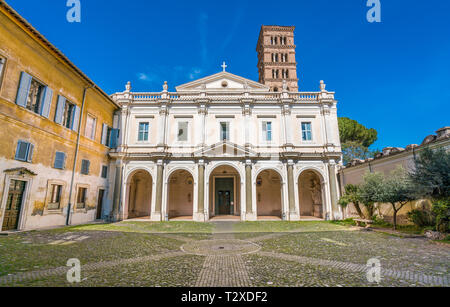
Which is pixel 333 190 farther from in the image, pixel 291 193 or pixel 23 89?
pixel 23 89

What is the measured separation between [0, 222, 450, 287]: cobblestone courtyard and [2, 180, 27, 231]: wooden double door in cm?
171

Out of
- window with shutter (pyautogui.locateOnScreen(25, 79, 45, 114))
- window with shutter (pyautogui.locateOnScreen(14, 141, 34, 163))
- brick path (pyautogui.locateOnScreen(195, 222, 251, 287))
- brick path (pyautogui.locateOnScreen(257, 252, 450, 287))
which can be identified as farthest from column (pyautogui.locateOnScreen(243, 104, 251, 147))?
window with shutter (pyautogui.locateOnScreen(14, 141, 34, 163))

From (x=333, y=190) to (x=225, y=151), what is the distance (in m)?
9.62

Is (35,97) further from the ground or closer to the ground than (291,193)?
further from the ground

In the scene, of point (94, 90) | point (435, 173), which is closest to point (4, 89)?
point (94, 90)

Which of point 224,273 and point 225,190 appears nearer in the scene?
point 224,273

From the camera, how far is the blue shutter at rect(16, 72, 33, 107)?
419 inches

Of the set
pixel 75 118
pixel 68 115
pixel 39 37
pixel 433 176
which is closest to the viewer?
pixel 433 176

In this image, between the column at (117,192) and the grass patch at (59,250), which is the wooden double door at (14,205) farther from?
the column at (117,192)

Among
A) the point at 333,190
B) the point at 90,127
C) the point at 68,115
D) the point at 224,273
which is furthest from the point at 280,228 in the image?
the point at 68,115

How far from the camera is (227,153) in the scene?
60.4 ft

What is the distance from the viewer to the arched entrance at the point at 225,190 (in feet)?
69.2

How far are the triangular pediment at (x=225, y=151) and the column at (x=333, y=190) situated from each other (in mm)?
6565

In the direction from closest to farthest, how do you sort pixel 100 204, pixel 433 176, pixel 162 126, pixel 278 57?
pixel 433 176, pixel 100 204, pixel 162 126, pixel 278 57
